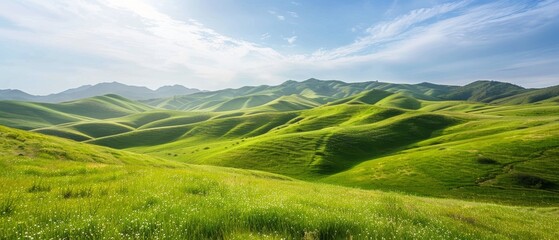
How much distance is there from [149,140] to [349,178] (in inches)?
6085

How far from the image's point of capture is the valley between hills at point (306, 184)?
285 inches

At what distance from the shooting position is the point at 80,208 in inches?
309

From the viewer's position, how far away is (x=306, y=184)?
4147cm

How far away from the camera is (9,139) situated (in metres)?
36.2

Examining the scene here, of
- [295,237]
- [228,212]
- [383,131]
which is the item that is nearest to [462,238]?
[295,237]

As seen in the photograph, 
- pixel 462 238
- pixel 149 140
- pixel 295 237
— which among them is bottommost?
pixel 149 140

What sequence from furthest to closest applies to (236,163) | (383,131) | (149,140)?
(149,140)
(383,131)
(236,163)

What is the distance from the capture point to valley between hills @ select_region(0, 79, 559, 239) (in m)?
7.24

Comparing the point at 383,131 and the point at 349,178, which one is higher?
the point at 383,131

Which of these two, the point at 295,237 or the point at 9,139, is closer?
the point at 295,237

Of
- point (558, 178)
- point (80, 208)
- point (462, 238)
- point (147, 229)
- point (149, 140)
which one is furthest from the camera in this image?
point (149, 140)

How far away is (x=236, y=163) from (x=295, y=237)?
3739 inches

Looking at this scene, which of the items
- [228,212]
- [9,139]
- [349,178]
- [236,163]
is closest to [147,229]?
[228,212]

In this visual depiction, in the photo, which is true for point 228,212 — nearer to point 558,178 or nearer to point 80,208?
point 80,208
